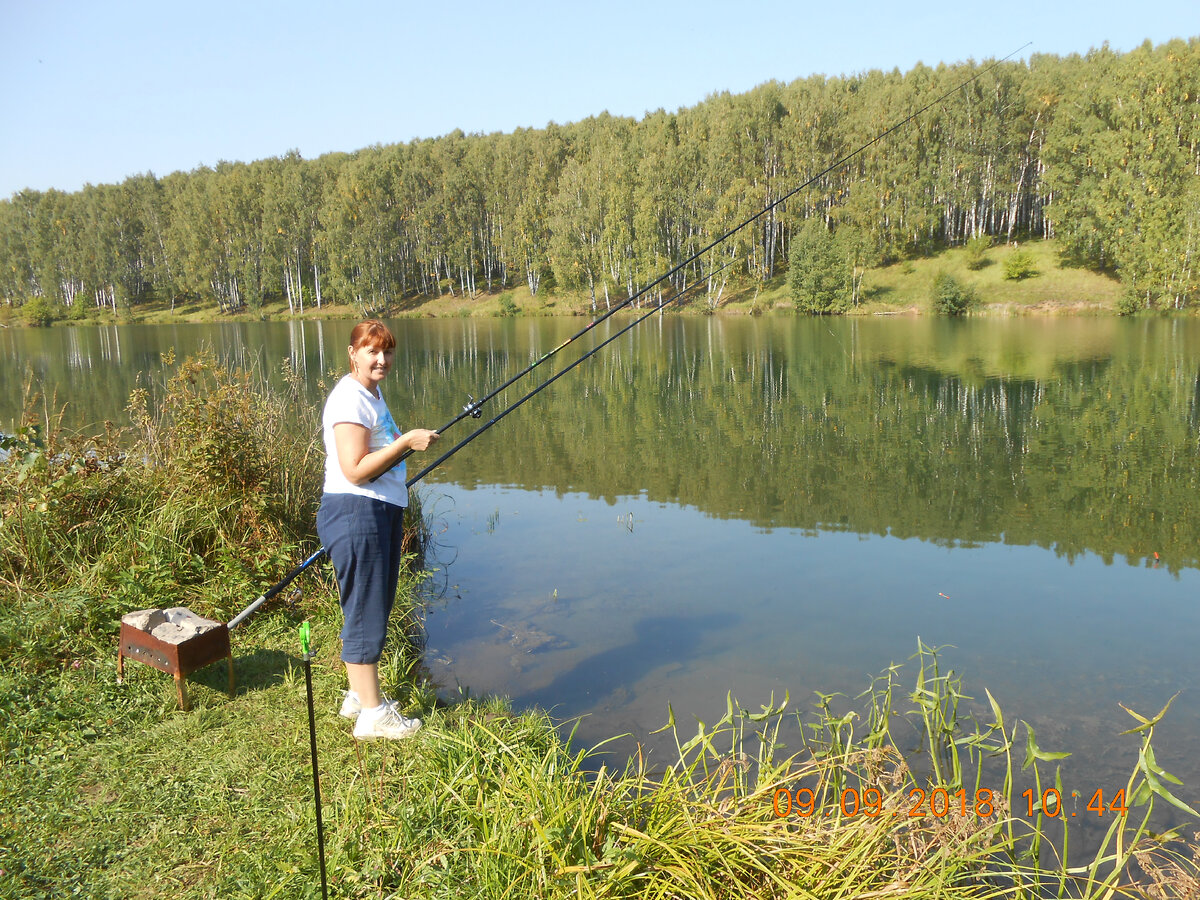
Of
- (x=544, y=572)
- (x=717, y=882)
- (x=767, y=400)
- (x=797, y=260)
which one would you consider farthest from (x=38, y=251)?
(x=717, y=882)

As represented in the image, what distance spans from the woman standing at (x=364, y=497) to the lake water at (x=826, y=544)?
1728 millimetres

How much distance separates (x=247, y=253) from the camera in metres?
62.2

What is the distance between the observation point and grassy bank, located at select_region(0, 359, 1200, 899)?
2904 millimetres

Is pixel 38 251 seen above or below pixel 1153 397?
above

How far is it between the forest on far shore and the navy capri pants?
3147cm

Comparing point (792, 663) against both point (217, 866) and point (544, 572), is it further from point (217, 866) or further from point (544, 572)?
point (217, 866)

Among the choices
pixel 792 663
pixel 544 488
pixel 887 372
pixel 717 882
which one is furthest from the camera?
pixel 887 372

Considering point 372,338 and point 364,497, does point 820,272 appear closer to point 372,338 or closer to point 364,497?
point 372,338

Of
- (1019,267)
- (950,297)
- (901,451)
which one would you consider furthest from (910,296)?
(901,451)

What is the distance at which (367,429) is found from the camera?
363 cm

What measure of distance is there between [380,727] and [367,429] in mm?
1456

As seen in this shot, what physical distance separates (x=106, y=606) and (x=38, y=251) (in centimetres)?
7762

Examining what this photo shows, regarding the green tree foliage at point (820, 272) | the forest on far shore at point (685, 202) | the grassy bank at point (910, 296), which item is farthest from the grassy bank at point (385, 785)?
the grassy bank at point (910, 296)

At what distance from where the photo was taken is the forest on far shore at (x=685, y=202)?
4088cm
